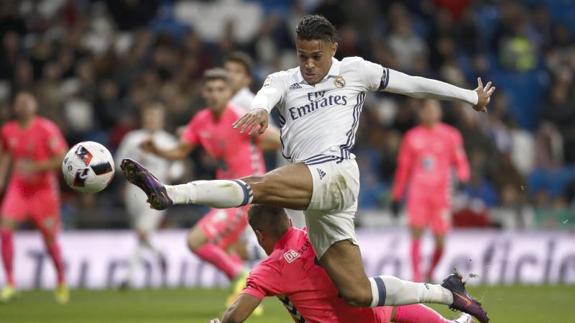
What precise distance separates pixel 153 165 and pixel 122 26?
13.8ft

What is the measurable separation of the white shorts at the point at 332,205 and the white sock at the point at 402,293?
0.38m

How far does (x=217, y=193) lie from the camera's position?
7.63 metres

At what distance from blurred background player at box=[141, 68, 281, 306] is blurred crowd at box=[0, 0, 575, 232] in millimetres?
5927

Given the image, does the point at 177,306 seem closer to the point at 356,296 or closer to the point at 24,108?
the point at 24,108

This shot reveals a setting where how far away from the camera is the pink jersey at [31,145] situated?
48.9 ft

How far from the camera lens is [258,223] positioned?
326 inches

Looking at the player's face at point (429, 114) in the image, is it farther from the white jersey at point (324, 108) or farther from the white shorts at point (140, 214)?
the white jersey at point (324, 108)

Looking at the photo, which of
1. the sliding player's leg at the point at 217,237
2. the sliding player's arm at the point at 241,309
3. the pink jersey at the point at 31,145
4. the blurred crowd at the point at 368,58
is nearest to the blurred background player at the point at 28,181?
the pink jersey at the point at 31,145

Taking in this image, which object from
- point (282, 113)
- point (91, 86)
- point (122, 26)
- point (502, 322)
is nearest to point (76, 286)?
point (91, 86)

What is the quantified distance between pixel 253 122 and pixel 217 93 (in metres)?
5.02

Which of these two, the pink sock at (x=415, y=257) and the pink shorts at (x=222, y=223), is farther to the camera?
the pink sock at (x=415, y=257)

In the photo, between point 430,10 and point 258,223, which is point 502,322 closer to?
point 258,223

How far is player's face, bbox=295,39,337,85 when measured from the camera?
27.0 feet

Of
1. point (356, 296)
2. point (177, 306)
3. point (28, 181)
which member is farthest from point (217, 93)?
point (356, 296)
